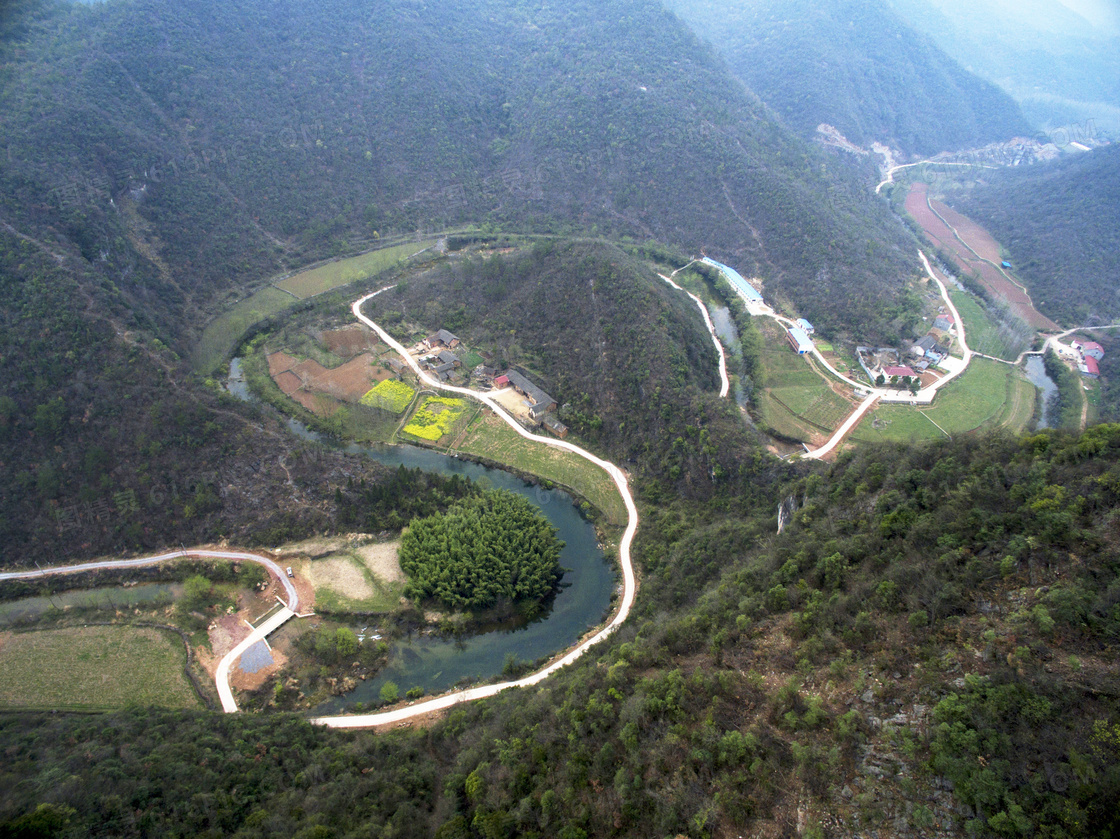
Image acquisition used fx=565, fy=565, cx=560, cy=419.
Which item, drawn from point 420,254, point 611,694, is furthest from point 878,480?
point 420,254

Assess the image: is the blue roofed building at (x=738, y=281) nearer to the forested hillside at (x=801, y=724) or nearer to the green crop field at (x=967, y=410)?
the green crop field at (x=967, y=410)

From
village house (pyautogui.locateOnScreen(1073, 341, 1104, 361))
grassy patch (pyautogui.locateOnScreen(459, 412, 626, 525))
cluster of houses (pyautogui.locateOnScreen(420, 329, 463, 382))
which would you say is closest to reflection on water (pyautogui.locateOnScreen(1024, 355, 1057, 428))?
village house (pyautogui.locateOnScreen(1073, 341, 1104, 361))

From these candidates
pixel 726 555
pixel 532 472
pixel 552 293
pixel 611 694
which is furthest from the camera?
pixel 552 293

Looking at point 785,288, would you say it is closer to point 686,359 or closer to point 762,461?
point 686,359

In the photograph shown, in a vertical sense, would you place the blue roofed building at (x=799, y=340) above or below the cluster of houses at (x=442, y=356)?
above

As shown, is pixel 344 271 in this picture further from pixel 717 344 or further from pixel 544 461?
pixel 717 344

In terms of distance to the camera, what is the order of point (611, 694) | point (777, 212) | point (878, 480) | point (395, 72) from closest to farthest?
point (611, 694) → point (878, 480) → point (777, 212) → point (395, 72)

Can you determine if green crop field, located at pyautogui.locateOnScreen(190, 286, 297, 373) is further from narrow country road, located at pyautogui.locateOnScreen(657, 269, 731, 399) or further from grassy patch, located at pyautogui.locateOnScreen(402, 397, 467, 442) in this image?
narrow country road, located at pyautogui.locateOnScreen(657, 269, 731, 399)

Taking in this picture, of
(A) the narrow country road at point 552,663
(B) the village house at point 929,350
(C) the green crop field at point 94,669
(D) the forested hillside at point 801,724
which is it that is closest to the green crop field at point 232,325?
(A) the narrow country road at point 552,663
